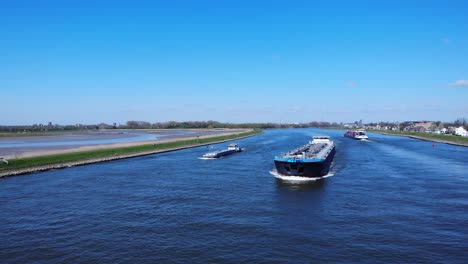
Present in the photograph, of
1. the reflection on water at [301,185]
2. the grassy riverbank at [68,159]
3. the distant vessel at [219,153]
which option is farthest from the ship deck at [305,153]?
the grassy riverbank at [68,159]

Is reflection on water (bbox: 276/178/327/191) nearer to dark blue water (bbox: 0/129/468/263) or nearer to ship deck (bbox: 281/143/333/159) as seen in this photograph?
dark blue water (bbox: 0/129/468/263)

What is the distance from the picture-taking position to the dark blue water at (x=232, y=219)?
15.2 metres

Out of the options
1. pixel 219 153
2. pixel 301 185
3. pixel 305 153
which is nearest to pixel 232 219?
pixel 301 185

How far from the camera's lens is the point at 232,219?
2011 centimetres

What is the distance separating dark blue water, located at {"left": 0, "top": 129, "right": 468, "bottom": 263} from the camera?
15227 millimetres

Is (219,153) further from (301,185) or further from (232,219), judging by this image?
(232,219)

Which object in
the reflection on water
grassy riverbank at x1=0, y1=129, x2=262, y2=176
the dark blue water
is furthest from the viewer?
grassy riverbank at x1=0, y1=129, x2=262, y2=176

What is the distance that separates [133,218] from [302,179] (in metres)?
18.5

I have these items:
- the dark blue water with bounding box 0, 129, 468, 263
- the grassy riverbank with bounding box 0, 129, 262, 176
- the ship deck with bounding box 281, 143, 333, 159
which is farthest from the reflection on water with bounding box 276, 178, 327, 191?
the grassy riverbank with bounding box 0, 129, 262, 176

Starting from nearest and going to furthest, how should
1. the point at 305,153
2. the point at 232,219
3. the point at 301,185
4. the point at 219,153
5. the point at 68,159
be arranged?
the point at 232,219 → the point at 301,185 → the point at 305,153 → the point at 68,159 → the point at 219,153

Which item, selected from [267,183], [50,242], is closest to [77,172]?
[267,183]

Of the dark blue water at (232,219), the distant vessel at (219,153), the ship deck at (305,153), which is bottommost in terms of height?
the dark blue water at (232,219)

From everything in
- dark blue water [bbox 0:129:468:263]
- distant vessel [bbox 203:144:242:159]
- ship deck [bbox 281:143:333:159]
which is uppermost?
ship deck [bbox 281:143:333:159]

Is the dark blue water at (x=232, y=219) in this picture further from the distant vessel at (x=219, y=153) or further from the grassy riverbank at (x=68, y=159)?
the distant vessel at (x=219, y=153)
